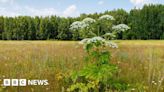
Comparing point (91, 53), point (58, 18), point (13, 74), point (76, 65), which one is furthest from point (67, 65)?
point (58, 18)

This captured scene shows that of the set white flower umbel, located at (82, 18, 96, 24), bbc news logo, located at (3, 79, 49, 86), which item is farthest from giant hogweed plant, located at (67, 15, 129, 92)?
bbc news logo, located at (3, 79, 49, 86)

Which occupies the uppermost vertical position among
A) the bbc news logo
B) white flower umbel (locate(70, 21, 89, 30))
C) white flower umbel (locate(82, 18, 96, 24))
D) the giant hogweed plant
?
white flower umbel (locate(82, 18, 96, 24))

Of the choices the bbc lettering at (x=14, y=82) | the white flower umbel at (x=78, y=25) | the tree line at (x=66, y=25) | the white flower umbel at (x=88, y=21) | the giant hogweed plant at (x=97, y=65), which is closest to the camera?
the giant hogweed plant at (x=97, y=65)

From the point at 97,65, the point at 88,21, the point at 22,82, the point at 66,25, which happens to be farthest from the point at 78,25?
the point at 66,25

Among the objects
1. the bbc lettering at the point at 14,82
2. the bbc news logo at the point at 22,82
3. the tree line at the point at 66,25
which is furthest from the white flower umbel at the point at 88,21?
the tree line at the point at 66,25

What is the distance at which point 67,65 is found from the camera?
6.85 m

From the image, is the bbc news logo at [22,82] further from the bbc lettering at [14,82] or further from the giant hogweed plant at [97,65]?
the giant hogweed plant at [97,65]

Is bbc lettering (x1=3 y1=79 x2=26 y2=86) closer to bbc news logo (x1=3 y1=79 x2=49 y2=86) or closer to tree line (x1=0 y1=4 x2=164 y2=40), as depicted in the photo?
bbc news logo (x1=3 y1=79 x2=49 y2=86)

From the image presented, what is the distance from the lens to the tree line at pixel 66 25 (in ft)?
202

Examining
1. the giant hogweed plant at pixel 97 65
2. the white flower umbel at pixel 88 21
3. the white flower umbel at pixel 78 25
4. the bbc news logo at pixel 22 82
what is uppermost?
the white flower umbel at pixel 88 21

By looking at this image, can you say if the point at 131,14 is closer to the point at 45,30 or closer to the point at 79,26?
the point at 45,30

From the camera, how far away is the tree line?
202ft

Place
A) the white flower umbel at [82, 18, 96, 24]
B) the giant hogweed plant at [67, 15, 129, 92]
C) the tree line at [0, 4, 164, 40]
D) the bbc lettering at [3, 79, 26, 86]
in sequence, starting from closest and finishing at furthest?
1. the giant hogweed plant at [67, 15, 129, 92]
2. the white flower umbel at [82, 18, 96, 24]
3. the bbc lettering at [3, 79, 26, 86]
4. the tree line at [0, 4, 164, 40]

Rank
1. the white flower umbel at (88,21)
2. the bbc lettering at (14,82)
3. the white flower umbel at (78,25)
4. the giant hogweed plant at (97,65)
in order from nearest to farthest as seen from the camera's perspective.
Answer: the giant hogweed plant at (97,65) < the white flower umbel at (78,25) < the white flower umbel at (88,21) < the bbc lettering at (14,82)
